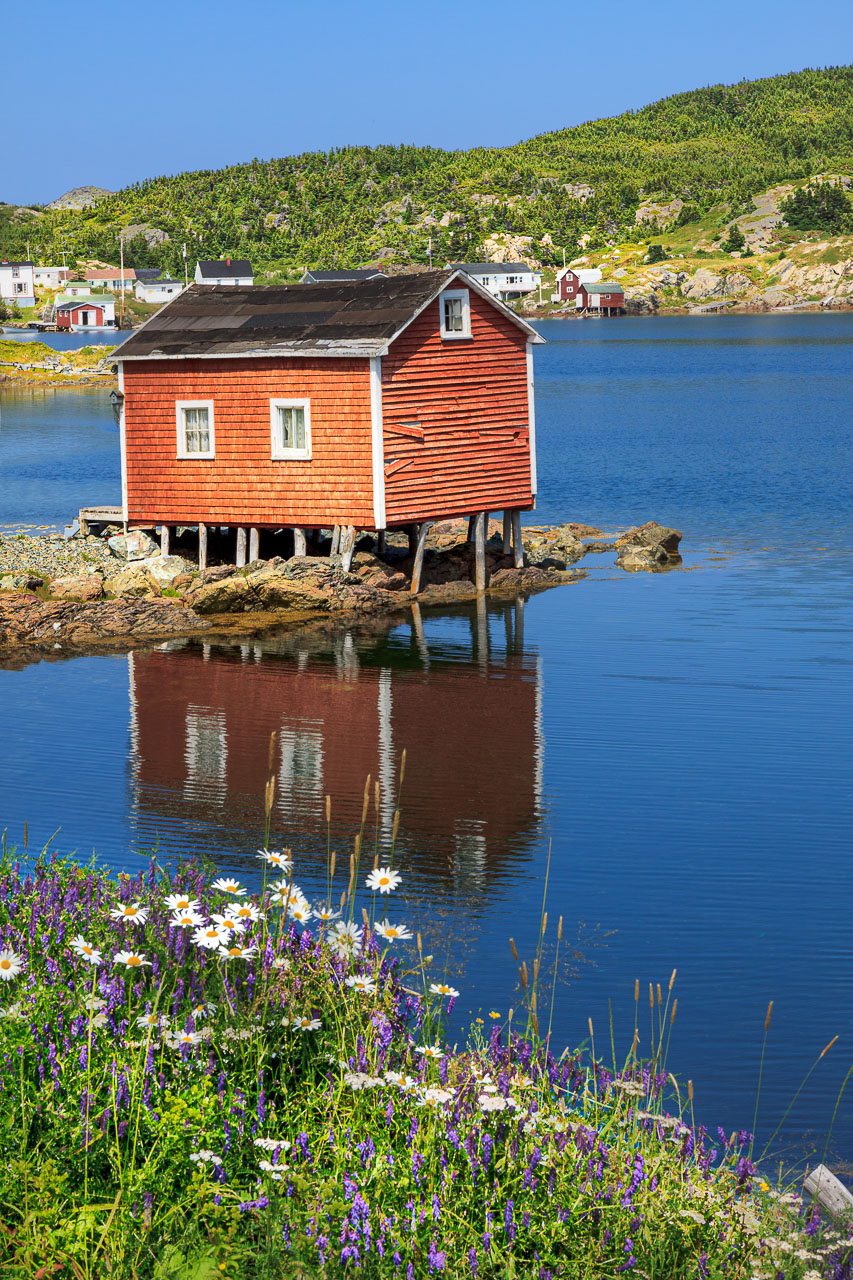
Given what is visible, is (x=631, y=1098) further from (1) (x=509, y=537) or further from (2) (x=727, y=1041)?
(1) (x=509, y=537)

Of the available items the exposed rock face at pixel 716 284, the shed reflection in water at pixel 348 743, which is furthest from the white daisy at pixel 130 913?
the exposed rock face at pixel 716 284

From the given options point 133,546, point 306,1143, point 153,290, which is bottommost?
point 306,1143

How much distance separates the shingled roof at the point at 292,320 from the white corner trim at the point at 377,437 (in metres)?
0.39

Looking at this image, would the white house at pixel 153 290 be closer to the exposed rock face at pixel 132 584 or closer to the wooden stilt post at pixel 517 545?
the wooden stilt post at pixel 517 545

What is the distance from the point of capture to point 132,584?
26969 mm

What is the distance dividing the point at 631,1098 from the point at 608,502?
35.4 m

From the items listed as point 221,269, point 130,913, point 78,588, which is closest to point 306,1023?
point 130,913

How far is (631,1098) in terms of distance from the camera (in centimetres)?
698

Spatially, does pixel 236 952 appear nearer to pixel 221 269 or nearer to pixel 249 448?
pixel 249 448

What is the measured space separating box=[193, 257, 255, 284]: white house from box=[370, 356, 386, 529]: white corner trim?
136m

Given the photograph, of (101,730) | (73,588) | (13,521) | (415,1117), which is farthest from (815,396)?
(415,1117)

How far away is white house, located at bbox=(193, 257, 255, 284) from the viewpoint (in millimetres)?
157500

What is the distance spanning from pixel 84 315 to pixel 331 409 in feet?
514

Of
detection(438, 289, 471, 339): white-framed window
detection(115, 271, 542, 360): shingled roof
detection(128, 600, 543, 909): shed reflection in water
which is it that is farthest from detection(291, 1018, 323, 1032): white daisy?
detection(438, 289, 471, 339): white-framed window
